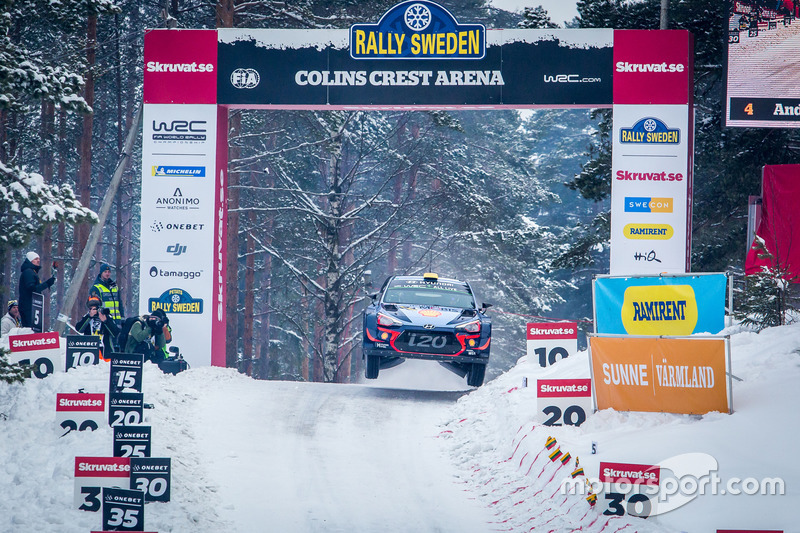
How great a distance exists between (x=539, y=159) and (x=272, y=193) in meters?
31.2

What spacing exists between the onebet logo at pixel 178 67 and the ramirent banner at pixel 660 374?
396 inches

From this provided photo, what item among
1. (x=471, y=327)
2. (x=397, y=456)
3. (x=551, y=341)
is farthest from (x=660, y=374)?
(x=471, y=327)

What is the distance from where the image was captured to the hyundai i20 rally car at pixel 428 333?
1356 cm

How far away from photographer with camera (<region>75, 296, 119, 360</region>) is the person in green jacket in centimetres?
52

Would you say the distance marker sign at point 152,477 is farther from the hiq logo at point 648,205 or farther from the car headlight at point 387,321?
the hiq logo at point 648,205

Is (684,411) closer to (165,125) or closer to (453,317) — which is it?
(453,317)

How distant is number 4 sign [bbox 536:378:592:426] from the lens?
9.96 m

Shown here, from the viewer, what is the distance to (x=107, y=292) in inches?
606

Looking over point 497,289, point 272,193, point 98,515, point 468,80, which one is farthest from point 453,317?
point 497,289

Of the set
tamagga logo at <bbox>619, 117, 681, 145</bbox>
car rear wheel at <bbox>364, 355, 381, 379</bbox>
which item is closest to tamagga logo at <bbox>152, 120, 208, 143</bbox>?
car rear wheel at <bbox>364, 355, 381, 379</bbox>

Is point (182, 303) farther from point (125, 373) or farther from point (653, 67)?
point (653, 67)

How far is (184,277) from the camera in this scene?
16203 millimetres

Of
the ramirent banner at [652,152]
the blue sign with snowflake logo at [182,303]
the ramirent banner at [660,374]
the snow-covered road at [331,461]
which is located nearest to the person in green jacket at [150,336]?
the blue sign with snowflake logo at [182,303]

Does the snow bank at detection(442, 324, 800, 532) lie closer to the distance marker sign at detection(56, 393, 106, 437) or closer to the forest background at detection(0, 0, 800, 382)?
the distance marker sign at detection(56, 393, 106, 437)
